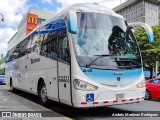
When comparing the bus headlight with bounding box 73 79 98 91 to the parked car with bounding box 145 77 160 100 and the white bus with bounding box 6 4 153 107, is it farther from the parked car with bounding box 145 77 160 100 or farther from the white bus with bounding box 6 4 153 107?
the parked car with bounding box 145 77 160 100

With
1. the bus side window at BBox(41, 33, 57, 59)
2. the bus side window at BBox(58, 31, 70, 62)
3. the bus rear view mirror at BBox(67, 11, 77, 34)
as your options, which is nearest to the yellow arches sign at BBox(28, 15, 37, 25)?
the bus side window at BBox(41, 33, 57, 59)

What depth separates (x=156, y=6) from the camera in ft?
322

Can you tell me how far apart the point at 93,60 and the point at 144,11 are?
8762cm

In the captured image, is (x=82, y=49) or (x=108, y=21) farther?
(x=108, y=21)

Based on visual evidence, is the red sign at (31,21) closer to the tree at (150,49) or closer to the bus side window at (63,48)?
the tree at (150,49)

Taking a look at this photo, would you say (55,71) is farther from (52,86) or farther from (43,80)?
(43,80)

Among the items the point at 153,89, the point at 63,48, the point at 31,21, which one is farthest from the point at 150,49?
the point at 31,21

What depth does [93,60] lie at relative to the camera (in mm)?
8344

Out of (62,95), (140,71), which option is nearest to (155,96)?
(140,71)

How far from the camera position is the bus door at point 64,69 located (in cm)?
855

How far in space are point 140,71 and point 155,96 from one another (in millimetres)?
6168

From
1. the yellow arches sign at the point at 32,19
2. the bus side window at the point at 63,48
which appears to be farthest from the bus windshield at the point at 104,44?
the yellow arches sign at the point at 32,19

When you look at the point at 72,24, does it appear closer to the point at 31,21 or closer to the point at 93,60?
A: the point at 93,60

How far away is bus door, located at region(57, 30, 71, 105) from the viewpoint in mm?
8555
